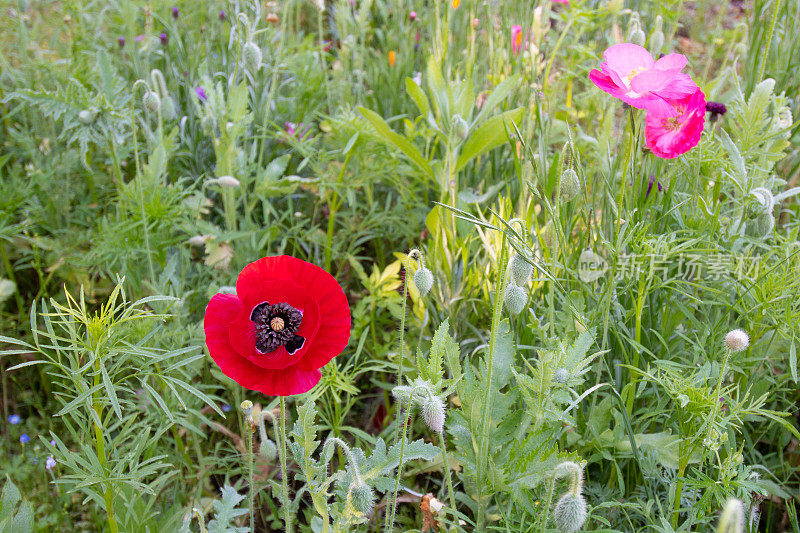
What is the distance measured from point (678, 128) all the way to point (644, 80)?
136mm

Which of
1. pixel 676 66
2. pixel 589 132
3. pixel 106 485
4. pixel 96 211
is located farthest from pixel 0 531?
pixel 589 132

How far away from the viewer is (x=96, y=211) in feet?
8.61

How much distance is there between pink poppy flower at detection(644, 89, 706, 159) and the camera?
1.46m

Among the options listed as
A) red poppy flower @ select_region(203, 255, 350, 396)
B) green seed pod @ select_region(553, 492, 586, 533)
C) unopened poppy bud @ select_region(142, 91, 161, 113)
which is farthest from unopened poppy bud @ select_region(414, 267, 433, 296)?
unopened poppy bud @ select_region(142, 91, 161, 113)

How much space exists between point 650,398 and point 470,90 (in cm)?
104

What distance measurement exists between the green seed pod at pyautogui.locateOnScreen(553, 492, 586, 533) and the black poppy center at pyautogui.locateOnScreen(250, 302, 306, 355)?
0.54 m

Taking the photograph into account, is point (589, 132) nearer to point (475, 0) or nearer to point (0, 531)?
point (475, 0)

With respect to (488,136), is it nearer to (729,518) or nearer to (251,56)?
(251,56)

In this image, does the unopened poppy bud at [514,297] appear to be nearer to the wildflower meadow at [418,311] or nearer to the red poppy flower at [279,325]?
the wildflower meadow at [418,311]

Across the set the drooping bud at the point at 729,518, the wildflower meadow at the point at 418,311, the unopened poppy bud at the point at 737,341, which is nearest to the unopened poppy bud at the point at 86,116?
the wildflower meadow at the point at 418,311

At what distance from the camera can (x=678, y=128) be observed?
1473 mm

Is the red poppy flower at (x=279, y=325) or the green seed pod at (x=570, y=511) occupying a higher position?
the red poppy flower at (x=279, y=325)

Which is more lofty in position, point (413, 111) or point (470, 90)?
point (470, 90)

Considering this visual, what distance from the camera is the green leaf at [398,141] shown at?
2091 mm
